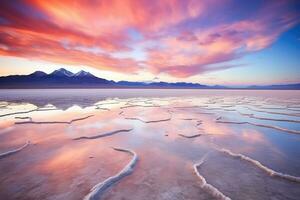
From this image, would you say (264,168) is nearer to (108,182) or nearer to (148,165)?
(148,165)

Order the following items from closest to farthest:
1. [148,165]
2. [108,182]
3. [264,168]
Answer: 1. [108,182]
2. [264,168]
3. [148,165]

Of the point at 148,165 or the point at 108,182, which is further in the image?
the point at 148,165

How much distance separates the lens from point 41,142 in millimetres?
4402

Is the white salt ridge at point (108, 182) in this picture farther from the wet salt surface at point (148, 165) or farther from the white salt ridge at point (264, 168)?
the white salt ridge at point (264, 168)

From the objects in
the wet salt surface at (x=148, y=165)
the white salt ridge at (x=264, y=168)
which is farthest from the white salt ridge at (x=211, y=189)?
the white salt ridge at (x=264, y=168)

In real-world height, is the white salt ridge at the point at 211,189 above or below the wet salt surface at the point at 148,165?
above

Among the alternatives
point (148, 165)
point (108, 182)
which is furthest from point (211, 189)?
point (108, 182)

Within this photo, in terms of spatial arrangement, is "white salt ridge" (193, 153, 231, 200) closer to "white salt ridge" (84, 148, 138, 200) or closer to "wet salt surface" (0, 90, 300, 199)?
"wet salt surface" (0, 90, 300, 199)

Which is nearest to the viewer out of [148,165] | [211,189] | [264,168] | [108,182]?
[211,189]

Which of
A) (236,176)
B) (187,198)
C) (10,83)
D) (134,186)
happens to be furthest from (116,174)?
(10,83)

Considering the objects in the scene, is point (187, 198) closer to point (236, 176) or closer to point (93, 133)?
point (236, 176)

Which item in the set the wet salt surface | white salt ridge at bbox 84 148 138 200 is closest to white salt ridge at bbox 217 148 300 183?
the wet salt surface

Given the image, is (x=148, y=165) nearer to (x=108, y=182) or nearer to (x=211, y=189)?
(x=108, y=182)

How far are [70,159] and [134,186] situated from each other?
1700mm
